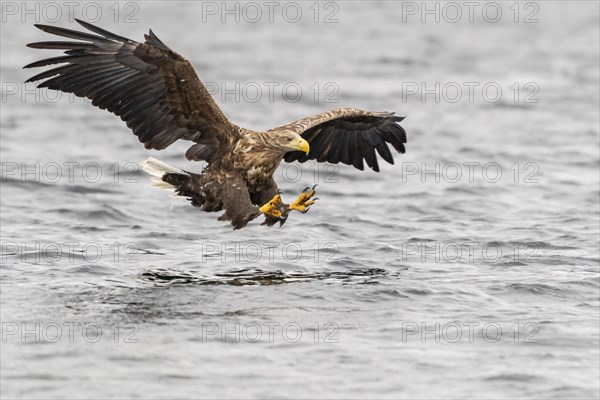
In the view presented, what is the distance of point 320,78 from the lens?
23.8 metres

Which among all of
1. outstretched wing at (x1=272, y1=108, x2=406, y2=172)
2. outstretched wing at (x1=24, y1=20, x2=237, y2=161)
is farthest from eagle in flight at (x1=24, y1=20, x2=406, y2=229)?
outstretched wing at (x1=272, y1=108, x2=406, y2=172)

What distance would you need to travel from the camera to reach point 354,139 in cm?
1302

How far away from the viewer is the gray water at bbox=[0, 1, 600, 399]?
9031 mm

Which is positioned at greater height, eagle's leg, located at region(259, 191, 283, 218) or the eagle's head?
the eagle's head

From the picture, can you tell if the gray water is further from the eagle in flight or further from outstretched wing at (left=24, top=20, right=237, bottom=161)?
outstretched wing at (left=24, top=20, right=237, bottom=161)

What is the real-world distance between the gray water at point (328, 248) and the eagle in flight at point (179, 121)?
0.71 metres

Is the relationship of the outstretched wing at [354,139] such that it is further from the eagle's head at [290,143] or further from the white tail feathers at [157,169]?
the white tail feathers at [157,169]

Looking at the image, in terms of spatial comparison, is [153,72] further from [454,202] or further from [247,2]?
[247,2]

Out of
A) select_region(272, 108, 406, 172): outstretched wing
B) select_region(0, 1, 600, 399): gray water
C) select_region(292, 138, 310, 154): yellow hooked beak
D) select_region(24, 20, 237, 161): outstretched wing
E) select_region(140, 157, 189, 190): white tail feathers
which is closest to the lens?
select_region(0, 1, 600, 399): gray water

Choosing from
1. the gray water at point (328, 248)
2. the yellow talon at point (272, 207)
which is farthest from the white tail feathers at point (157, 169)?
the yellow talon at point (272, 207)

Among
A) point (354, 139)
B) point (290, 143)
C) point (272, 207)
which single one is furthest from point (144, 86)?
point (354, 139)

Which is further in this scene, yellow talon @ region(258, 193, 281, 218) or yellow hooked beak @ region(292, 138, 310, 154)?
yellow hooked beak @ region(292, 138, 310, 154)

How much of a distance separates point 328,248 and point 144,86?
2.99m

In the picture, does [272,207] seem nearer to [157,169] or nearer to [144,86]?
[157,169]
